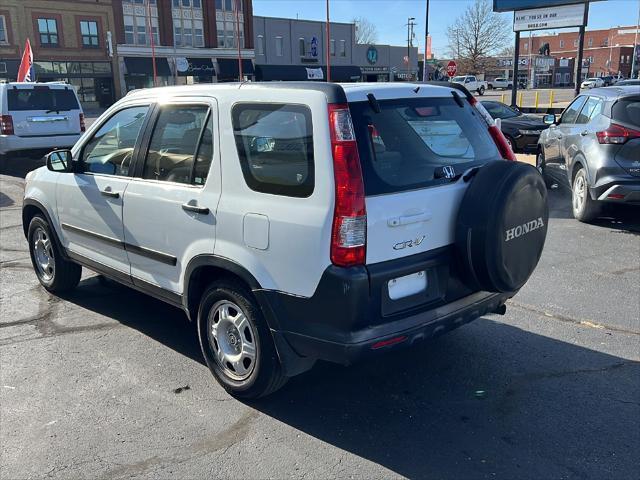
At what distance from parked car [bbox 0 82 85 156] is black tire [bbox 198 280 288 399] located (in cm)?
1059

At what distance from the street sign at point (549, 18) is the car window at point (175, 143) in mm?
21641

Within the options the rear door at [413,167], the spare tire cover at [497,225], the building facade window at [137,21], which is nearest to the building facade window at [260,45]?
the building facade window at [137,21]

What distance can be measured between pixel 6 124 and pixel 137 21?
48344 millimetres

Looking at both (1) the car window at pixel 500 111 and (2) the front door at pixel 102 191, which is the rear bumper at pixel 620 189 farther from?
(1) the car window at pixel 500 111

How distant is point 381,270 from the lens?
303 centimetres

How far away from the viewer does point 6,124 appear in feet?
40.4

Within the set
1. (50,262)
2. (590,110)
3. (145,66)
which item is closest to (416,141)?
(50,262)

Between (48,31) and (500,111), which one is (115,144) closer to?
(500,111)

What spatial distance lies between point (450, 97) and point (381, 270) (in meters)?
1.44

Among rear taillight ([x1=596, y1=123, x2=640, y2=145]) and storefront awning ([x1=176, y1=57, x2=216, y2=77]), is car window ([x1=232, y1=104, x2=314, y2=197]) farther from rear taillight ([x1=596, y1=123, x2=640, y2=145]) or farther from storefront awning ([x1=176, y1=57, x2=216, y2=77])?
storefront awning ([x1=176, y1=57, x2=216, y2=77])

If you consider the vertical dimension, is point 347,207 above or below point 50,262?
above

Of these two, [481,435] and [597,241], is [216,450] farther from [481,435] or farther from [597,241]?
[597,241]

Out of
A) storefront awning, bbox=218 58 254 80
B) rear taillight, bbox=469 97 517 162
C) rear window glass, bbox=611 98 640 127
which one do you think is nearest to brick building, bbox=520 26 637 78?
storefront awning, bbox=218 58 254 80

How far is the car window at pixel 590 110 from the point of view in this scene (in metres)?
7.86
